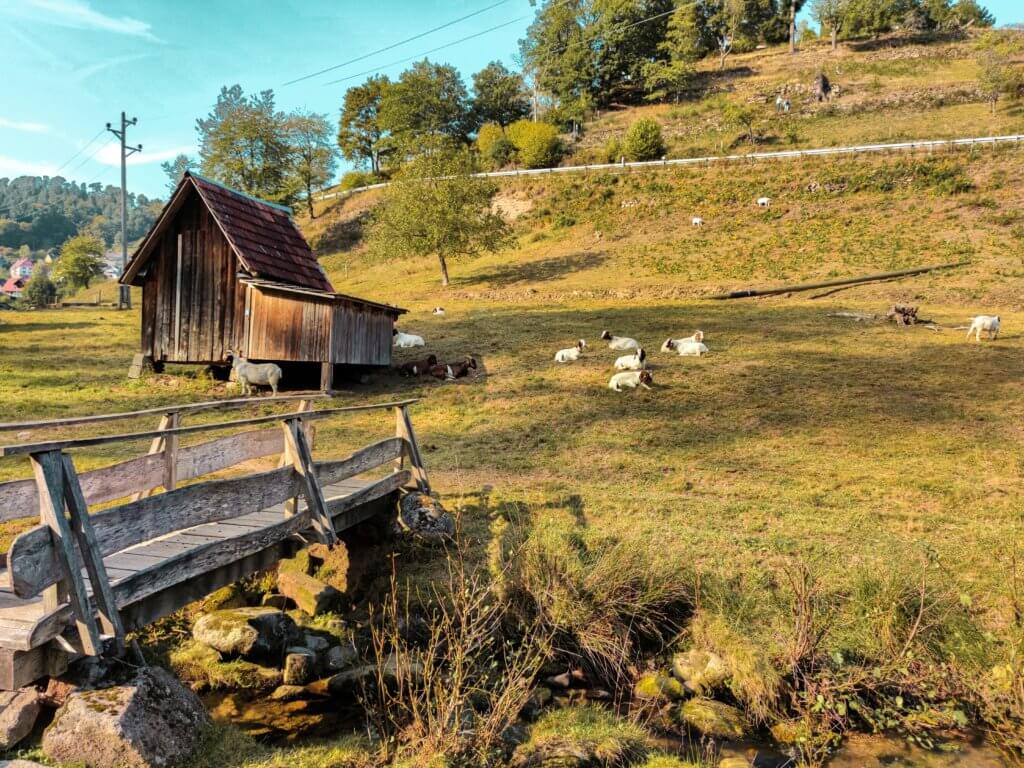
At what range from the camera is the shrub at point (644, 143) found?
57438 millimetres

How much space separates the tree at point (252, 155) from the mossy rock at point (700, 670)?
199ft

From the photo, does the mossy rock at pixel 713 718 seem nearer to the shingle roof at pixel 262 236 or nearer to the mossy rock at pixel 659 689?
the mossy rock at pixel 659 689

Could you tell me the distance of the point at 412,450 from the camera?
1029 cm

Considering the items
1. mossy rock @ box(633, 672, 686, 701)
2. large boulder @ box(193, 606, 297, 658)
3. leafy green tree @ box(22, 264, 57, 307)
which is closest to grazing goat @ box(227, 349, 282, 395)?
large boulder @ box(193, 606, 297, 658)

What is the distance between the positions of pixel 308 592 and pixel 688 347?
14610 mm

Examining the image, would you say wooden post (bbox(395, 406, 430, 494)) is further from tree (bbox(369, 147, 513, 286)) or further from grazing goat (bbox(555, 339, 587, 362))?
tree (bbox(369, 147, 513, 286))

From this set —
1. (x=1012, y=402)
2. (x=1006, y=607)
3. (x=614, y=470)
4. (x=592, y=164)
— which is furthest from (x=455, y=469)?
(x=592, y=164)

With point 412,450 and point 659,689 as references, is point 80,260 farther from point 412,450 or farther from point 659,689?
point 659,689

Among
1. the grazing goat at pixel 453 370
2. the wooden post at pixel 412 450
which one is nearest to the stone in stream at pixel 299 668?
the wooden post at pixel 412 450

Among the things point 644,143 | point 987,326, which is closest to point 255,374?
point 987,326

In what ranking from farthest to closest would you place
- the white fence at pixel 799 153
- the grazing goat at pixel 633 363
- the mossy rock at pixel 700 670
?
the white fence at pixel 799 153, the grazing goat at pixel 633 363, the mossy rock at pixel 700 670

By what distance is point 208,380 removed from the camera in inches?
841

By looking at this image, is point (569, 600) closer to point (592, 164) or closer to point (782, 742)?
point (782, 742)

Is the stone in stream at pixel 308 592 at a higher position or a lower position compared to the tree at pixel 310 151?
lower
